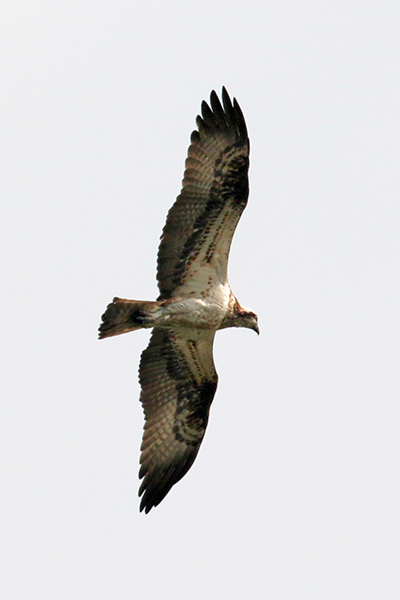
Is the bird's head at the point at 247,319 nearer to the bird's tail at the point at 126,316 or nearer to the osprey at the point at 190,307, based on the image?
the osprey at the point at 190,307

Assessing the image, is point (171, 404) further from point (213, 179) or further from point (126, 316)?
point (213, 179)

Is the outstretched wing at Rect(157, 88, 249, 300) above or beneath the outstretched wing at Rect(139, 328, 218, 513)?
above

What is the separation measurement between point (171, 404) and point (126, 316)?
5.66ft

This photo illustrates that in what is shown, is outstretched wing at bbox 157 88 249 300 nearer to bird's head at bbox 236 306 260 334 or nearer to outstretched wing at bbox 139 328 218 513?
bird's head at bbox 236 306 260 334

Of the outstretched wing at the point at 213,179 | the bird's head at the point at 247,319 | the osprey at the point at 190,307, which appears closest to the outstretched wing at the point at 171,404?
the osprey at the point at 190,307

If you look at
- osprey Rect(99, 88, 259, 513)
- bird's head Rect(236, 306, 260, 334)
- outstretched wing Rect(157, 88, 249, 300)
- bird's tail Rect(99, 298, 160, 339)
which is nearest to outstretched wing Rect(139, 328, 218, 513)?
osprey Rect(99, 88, 259, 513)

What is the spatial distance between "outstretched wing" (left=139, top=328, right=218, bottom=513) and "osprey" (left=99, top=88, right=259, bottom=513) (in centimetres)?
1

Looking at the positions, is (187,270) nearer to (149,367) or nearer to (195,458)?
(149,367)

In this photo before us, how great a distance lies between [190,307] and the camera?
14.5 m

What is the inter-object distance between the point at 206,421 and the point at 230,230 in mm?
2771

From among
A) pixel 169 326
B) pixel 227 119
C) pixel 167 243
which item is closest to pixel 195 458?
pixel 169 326

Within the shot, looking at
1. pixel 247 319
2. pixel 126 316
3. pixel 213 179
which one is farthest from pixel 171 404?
pixel 213 179

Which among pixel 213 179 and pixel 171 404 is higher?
pixel 213 179

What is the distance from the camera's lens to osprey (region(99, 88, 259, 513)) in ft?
46.2
